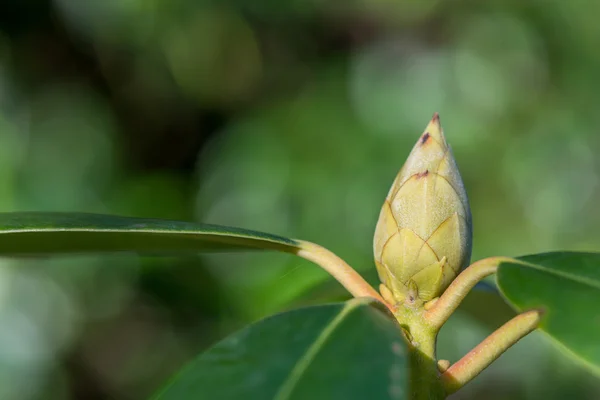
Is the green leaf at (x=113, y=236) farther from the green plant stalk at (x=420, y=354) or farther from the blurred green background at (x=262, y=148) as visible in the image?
the blurred green background at (x=262, y=148)

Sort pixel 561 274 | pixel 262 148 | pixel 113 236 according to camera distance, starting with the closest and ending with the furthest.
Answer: pixel 561 274 < pixel 113 236 < pixel 262 148

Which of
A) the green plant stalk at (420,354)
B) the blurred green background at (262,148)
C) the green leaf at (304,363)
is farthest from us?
the blurred green background at (262,148)

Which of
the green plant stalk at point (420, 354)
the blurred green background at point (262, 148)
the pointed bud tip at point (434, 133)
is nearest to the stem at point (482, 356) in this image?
the green plant stalk at point (420, 354)

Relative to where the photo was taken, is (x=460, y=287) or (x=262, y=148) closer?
(x=460, y=287)

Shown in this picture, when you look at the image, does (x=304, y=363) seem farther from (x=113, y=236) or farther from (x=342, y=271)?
(x=113, y=236)

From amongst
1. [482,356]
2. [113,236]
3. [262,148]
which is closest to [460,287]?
[482,356]
